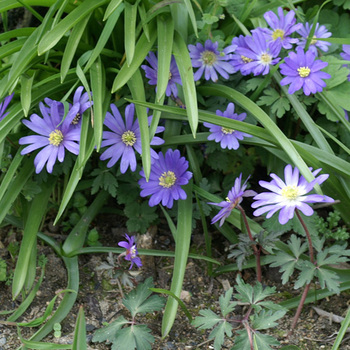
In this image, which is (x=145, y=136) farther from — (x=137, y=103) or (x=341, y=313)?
(x=341, y=313)

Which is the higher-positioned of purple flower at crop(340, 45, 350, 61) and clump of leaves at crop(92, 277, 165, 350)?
purple flower at crop(340, 45, 350, 61)

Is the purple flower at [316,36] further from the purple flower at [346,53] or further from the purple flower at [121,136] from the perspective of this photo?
the purple flower at [121,136]

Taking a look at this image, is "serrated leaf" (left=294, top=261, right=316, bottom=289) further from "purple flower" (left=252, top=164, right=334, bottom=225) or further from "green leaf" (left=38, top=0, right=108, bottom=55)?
"green leaf" (left=38, top=0, right=108, bottom=55)

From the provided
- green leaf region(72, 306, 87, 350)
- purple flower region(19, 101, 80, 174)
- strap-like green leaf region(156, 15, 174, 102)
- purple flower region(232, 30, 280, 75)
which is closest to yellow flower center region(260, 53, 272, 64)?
purple flower region(232, 30, 280, 75)

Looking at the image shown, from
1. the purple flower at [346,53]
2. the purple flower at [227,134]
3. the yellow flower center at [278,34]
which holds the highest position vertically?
the yellow flower center at [278,34]

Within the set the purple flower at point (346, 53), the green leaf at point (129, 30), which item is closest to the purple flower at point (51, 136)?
the green leaf at point (129, 30)

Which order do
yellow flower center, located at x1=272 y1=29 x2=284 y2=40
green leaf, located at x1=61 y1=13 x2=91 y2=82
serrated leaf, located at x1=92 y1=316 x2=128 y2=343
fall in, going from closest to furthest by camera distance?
serrated leaf, located at x1=92 y1=316 x2=128 y2=343 < green leaf, located at x1=61 y1=13 x2=91 y2=82 < yellow flower center, located at x1=272 y1=29 x2=284 y2=40
